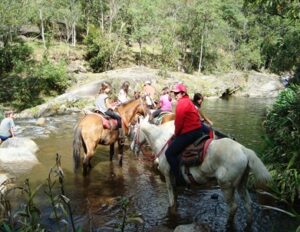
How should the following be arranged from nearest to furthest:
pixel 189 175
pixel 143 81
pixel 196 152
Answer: pixel 196 152, pixel 189 175, pixel 143 81

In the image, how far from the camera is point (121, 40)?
4541 centimetres

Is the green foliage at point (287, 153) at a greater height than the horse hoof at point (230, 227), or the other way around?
the green foliage at point (287, 153)

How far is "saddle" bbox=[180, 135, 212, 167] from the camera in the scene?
A: 7.06 meters

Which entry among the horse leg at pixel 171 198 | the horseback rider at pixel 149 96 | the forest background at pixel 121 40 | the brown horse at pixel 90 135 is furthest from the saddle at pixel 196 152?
the forest background at pixel 121 40

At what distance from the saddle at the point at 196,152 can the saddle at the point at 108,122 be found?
3.97 meters

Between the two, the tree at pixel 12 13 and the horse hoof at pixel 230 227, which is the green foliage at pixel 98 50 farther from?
the horse hoof at pixel 230 227

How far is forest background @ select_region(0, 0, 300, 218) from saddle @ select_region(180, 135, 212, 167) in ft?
32.4

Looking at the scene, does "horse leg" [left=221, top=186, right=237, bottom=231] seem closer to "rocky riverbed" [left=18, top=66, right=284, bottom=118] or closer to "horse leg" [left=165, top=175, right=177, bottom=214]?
"horse leg" [left=165, top=175, right=177, bottom=214]

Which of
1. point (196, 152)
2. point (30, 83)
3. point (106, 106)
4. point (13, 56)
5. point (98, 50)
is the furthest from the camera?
point (98, 50)

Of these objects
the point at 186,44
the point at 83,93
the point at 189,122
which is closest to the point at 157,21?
the point at 186,44

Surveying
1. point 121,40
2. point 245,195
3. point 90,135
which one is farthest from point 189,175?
point 121,40

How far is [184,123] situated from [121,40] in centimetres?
3947

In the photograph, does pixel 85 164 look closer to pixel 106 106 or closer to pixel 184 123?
pixel 106 106

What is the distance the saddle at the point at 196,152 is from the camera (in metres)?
7.06
